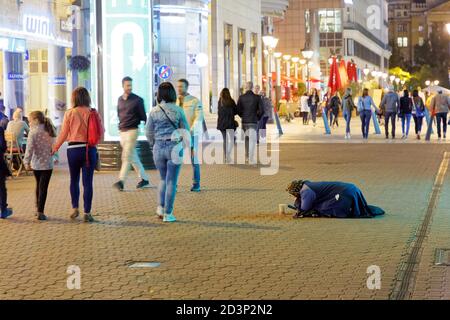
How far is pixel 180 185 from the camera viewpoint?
55.7 feet

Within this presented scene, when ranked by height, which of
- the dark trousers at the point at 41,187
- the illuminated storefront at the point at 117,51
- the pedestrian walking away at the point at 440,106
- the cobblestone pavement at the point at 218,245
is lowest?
the cobblestone pavement at the point at 218,245

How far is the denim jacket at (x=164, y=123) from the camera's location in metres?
12.2

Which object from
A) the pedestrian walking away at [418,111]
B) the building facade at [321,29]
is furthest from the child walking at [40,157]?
the building facade at [321,29]

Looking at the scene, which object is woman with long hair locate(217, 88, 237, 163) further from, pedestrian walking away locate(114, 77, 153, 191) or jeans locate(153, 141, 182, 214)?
jeans locate(153, 141, 182, 214)

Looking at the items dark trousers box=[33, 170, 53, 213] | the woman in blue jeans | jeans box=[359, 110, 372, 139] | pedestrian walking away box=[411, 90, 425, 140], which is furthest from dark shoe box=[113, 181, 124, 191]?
pedestrian walking away box=[411, 90, 425, 140]

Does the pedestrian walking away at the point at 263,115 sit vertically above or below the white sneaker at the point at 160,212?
above

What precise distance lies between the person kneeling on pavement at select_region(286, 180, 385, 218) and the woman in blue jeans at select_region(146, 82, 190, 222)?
1.57 m

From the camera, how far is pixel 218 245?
34.2 ft

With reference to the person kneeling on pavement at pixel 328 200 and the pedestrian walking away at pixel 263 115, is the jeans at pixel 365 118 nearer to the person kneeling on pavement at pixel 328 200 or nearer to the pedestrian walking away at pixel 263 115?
the pedestrian walking away at pixel 263 115

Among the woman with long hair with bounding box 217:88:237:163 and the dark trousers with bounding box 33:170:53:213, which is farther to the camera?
the woman with long hair with bounding box 217:88:237:163

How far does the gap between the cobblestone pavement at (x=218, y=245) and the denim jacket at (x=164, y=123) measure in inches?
43.8

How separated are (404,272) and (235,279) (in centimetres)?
157

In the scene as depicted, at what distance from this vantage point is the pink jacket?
492 inches
